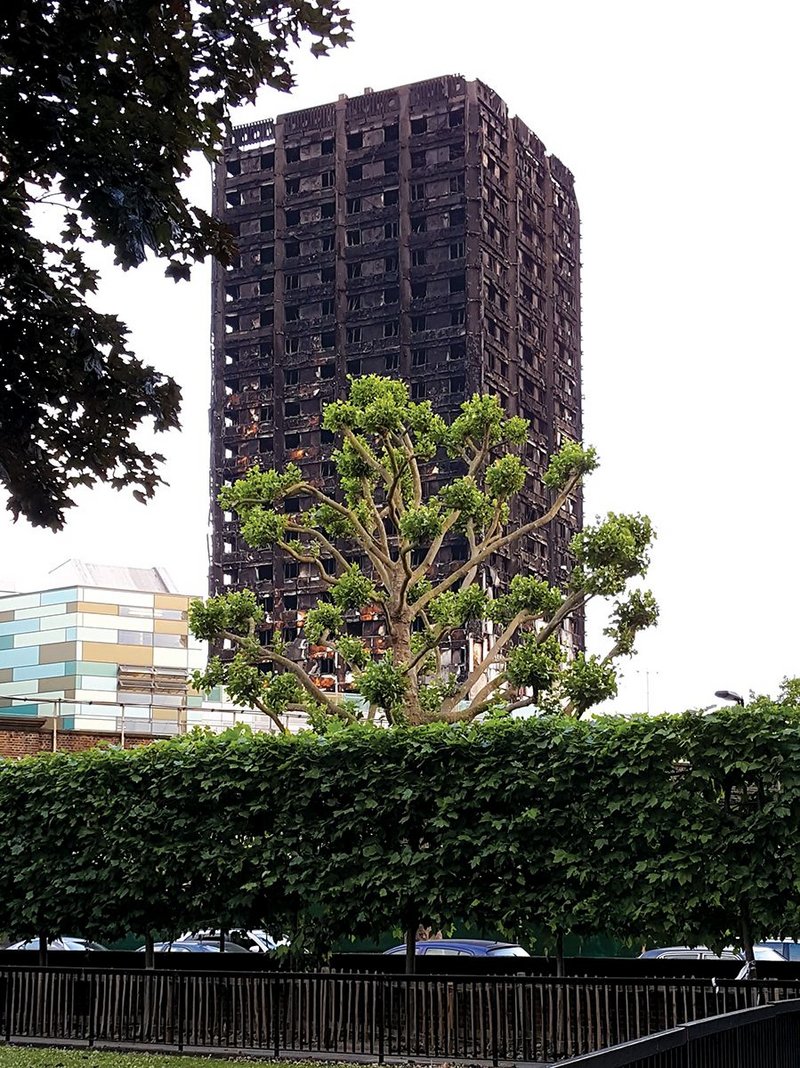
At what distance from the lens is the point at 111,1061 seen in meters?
19.2

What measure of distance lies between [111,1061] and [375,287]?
89786 millimetres

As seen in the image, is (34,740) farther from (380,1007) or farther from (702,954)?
(380,1007)

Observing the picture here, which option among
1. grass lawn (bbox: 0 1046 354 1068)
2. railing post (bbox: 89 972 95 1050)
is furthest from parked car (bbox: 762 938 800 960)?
railing post (bbox: 89 972 95 1050)

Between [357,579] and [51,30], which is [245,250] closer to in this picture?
[357,579]

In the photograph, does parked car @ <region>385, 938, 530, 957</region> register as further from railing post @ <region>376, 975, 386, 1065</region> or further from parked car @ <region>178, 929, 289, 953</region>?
railing post @ <region>376, 975, 386, 1065</region>

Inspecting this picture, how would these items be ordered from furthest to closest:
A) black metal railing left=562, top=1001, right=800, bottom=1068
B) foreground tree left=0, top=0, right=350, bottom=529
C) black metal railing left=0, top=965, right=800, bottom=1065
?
black metal railing left=0, top=965, right=800, bottom=1065
foreground tree left=0, top=0, right=350, bottom=529
black metal railing left=562, top=1001, right=800, bottom=1068

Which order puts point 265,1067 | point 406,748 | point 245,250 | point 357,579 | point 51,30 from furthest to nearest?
point 245,250
point 357,579
point 406,748
point 265,1067
point 51,30

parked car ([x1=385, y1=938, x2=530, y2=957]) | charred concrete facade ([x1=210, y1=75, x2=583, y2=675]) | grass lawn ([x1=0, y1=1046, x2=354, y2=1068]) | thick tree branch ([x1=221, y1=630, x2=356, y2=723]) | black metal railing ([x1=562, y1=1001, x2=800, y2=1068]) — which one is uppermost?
charred concrete facade ([x1=210, y1=75, x2=583, y2=675])

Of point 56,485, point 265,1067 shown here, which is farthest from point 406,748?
point 56,485

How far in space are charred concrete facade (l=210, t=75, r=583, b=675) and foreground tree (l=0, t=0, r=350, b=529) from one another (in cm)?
8889

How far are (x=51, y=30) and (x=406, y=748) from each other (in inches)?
521

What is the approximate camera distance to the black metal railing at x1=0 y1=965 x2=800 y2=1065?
695 inches

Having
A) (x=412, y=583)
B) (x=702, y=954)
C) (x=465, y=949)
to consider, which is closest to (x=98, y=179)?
(x=465, y=949)

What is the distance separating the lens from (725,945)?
19.8m
